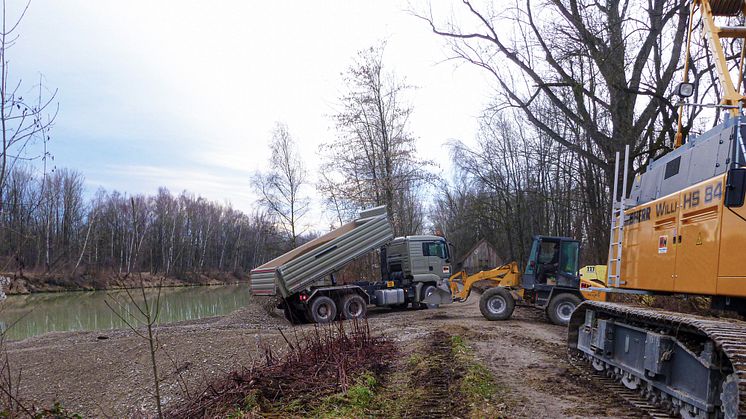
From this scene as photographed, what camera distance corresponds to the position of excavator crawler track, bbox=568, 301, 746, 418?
4332 millimetres

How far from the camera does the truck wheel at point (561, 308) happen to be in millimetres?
15007

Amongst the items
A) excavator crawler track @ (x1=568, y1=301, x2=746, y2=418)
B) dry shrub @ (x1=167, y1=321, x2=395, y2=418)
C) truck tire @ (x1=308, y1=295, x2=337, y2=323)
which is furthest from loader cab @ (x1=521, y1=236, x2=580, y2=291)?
dry shrub @ (x1=167, y1=321, x2=395, y2=418)


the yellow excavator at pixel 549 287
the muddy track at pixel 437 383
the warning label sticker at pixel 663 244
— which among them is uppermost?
the warning label sticker at pixel 663 244

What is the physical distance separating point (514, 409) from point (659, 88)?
1383 cm

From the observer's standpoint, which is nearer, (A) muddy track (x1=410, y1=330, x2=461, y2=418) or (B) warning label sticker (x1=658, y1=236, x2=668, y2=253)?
(A) muddy track (x1=410, y1=330, x2=461, y2=418)

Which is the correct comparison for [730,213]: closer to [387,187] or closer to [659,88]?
[659,88]

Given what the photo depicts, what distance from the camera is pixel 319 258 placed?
17.6 meters

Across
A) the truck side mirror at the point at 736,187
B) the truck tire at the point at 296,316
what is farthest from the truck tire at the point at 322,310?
the truck side mirror at the point at 736,187

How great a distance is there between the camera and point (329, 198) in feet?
102

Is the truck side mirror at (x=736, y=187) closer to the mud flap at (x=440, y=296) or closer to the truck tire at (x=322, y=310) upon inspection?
the truck tire at (x=322, y=310)

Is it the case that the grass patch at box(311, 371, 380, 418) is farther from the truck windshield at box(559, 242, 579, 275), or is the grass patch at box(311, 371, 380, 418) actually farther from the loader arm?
the loader arm

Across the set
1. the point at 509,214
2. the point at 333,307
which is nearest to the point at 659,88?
the point at 333,307

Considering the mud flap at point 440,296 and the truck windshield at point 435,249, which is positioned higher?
the truck windshield at point 435,249

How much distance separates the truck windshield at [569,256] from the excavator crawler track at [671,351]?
6.69 meters
